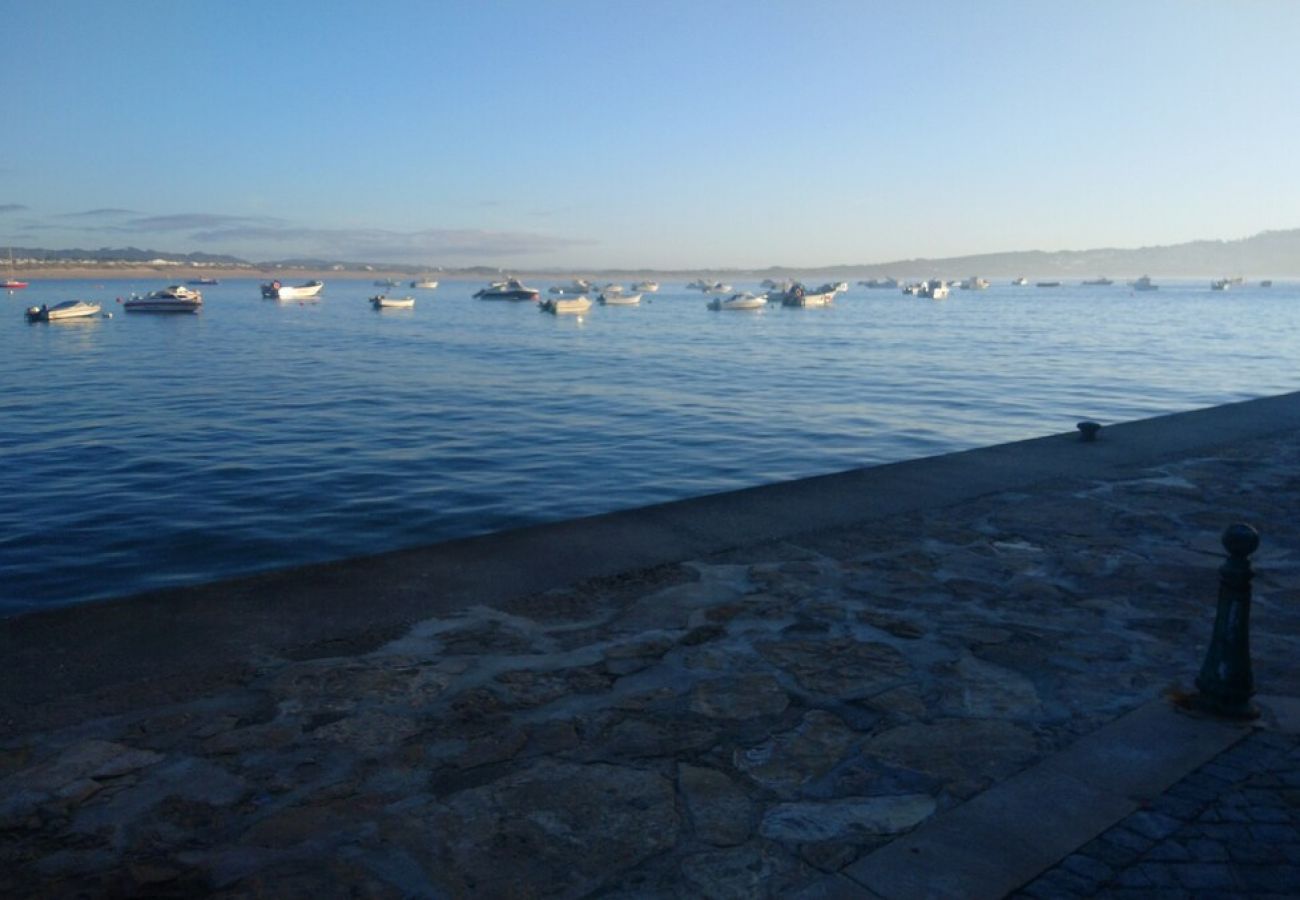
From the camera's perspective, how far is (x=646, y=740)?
4.26 m

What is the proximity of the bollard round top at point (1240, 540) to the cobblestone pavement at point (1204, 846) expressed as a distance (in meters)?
0.96

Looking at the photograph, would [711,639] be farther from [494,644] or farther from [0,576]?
[0,576]

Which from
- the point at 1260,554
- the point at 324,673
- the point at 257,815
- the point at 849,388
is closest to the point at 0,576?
the point at 324,673

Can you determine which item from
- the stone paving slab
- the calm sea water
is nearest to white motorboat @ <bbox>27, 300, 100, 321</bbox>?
the calm sea water

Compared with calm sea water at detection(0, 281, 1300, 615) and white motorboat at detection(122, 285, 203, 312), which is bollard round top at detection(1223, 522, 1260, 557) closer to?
calm sea water at detection(0, 281, 1300, 615)

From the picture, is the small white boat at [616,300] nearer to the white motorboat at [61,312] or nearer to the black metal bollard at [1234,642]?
the white motorboat at [61,312]

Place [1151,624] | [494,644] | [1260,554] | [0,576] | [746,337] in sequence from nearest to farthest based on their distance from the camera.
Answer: [494,644] < [1151,624] < [1260,554] < [0,576] < [746,337]

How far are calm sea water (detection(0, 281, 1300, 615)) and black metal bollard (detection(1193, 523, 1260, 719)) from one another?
29.8 ft

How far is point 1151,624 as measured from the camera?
18.8ft

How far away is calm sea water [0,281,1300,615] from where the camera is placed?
12.5 m

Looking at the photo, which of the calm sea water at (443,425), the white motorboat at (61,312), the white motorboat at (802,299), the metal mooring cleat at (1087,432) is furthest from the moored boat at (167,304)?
the metal mooring cleat at (1087,432)

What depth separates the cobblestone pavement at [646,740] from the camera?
3355 mm

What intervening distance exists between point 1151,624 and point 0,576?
37.5 ft

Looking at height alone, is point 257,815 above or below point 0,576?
above
